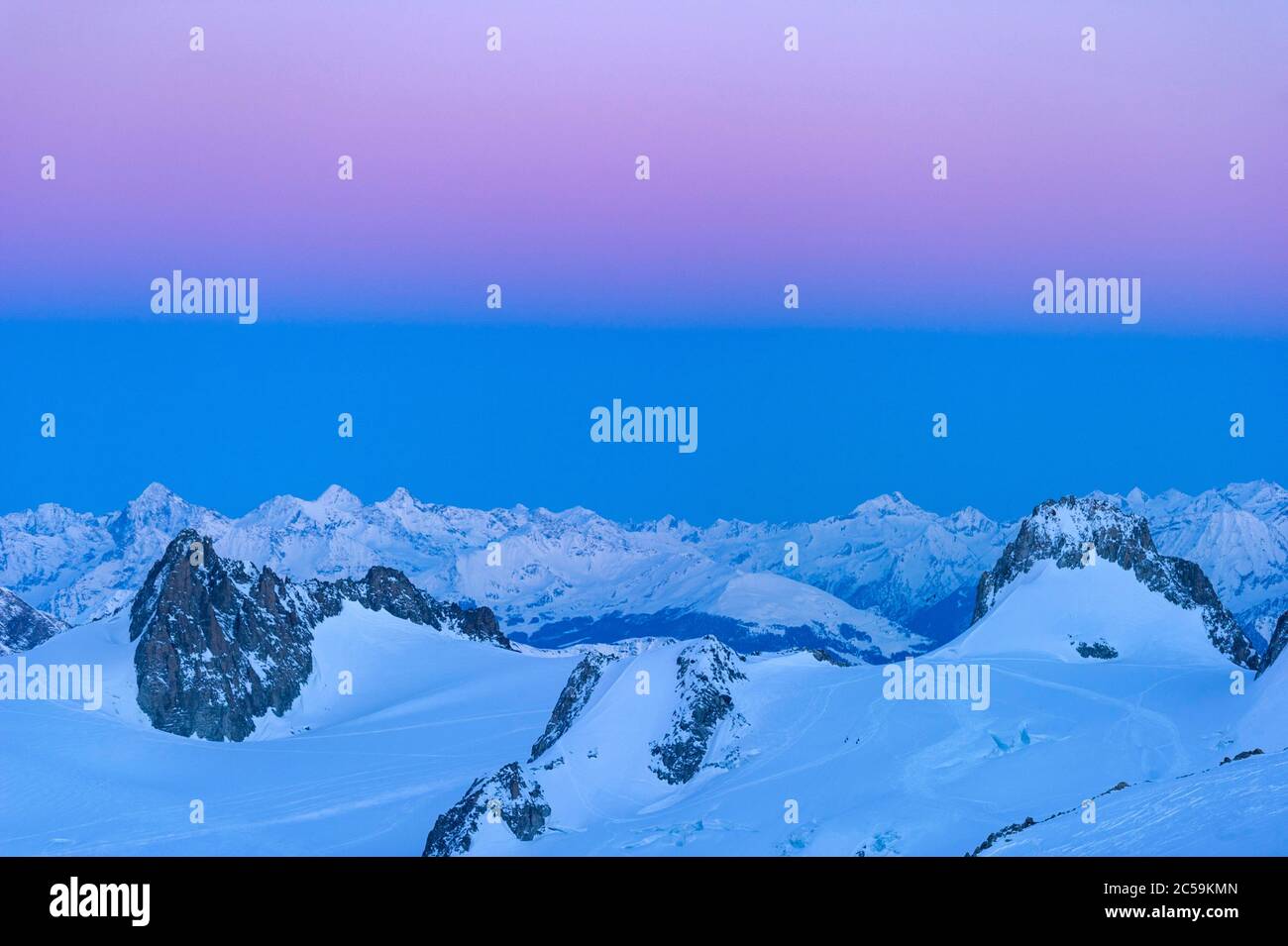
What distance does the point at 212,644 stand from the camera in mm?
172375

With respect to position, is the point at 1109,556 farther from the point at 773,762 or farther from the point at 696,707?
the point at 773,762

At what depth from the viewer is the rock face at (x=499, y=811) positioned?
9175 centimetres

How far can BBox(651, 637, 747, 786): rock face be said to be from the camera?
102375 mm

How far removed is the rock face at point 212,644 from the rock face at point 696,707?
211ft

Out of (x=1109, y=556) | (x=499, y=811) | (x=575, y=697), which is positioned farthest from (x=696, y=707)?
(x=1109, y=556)

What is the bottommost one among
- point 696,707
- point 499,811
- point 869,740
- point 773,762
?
point 499,811

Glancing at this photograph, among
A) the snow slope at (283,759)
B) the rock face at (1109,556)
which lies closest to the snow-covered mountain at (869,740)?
the rock face at (1109,556)

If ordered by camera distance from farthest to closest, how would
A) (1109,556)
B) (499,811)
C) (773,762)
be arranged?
1. (1109,556)
2. (773,762)
3. (499,811)

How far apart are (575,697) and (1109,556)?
149ft

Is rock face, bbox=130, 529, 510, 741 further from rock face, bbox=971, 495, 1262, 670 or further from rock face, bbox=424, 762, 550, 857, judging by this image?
rock face, bbox=424, 762, 550, 857
